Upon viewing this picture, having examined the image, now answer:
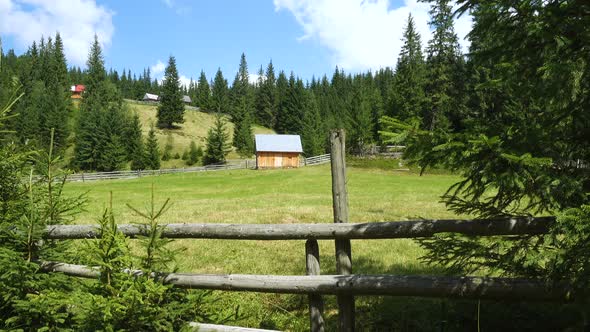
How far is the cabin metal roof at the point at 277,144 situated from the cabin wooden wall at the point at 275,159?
0.71 m

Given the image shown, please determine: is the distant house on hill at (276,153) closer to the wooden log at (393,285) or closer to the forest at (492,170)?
the forest at (492,170)

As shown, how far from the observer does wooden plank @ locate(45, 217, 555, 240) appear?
4000 millimetres

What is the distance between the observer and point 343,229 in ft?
15.3

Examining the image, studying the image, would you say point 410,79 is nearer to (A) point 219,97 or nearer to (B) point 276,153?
(B) point 276,153

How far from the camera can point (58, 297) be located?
5.15 metres

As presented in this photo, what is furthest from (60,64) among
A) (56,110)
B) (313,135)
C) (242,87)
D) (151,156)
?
(313,135)

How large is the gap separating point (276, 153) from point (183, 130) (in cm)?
5123

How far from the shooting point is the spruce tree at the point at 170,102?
105 metres

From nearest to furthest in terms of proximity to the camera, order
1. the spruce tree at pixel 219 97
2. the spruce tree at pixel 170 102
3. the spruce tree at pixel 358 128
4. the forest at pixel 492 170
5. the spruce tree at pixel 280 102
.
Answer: the forest at pixel 492 170 < the spruce tree at pixel 358 128 < the spruce tree at pixel 170 102 < the spruce tree at pixel 280 102 < the spruce tree at pixel 219 97

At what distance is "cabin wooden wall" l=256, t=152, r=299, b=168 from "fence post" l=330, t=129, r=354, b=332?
5981 centimetres

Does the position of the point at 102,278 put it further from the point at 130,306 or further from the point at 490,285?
the point at 490,285

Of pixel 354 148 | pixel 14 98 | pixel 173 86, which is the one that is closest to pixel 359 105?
pixel 354 148

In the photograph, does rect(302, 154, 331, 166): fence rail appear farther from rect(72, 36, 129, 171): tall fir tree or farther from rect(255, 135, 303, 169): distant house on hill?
rect(72, 36, 129, 171): tall fir tree

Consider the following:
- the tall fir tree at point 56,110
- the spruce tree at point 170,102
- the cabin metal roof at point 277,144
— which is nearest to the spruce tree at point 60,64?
the tall fir tree at point 56,110
